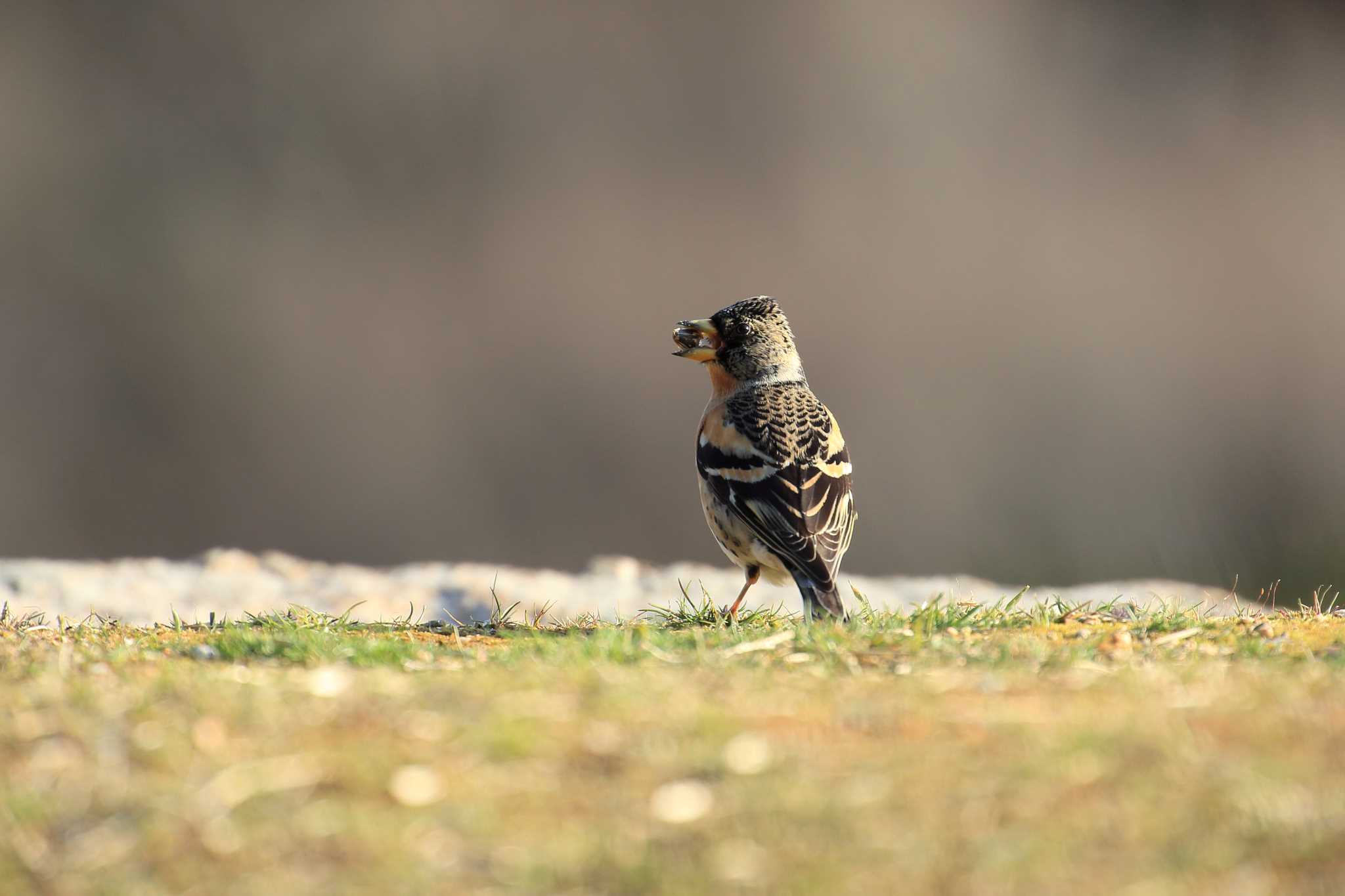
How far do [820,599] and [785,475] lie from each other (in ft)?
2.26

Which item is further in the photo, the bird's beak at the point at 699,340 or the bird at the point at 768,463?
the bird's beak at the point at 699,340

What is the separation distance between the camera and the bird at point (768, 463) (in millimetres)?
6215

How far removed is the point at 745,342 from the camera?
7512mm

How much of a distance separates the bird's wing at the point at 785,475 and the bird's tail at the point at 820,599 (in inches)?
1.0

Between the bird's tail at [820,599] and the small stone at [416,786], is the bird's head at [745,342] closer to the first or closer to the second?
the bird's tail at [820,599]

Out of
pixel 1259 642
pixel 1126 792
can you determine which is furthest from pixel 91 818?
Answer: pixel 1259 642

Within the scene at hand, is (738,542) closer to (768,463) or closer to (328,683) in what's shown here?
(768,463)

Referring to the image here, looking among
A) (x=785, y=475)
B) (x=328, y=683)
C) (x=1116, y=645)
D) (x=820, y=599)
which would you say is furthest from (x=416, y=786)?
(x=785, y=475)

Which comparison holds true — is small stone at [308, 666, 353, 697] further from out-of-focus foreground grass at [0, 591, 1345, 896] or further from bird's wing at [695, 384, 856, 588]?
bird's wing at [695, 384, 856, 588]

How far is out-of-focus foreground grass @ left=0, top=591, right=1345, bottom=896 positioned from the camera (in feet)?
8.96

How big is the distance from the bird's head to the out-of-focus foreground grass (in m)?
3.49

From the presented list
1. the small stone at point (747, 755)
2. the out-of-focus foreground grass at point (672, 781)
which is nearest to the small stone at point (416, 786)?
the out-of-focus foreground grass at point (672, 781)

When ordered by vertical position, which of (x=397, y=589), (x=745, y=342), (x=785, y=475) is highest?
(x=745, y=342)

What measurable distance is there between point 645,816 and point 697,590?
4922 millimetres
